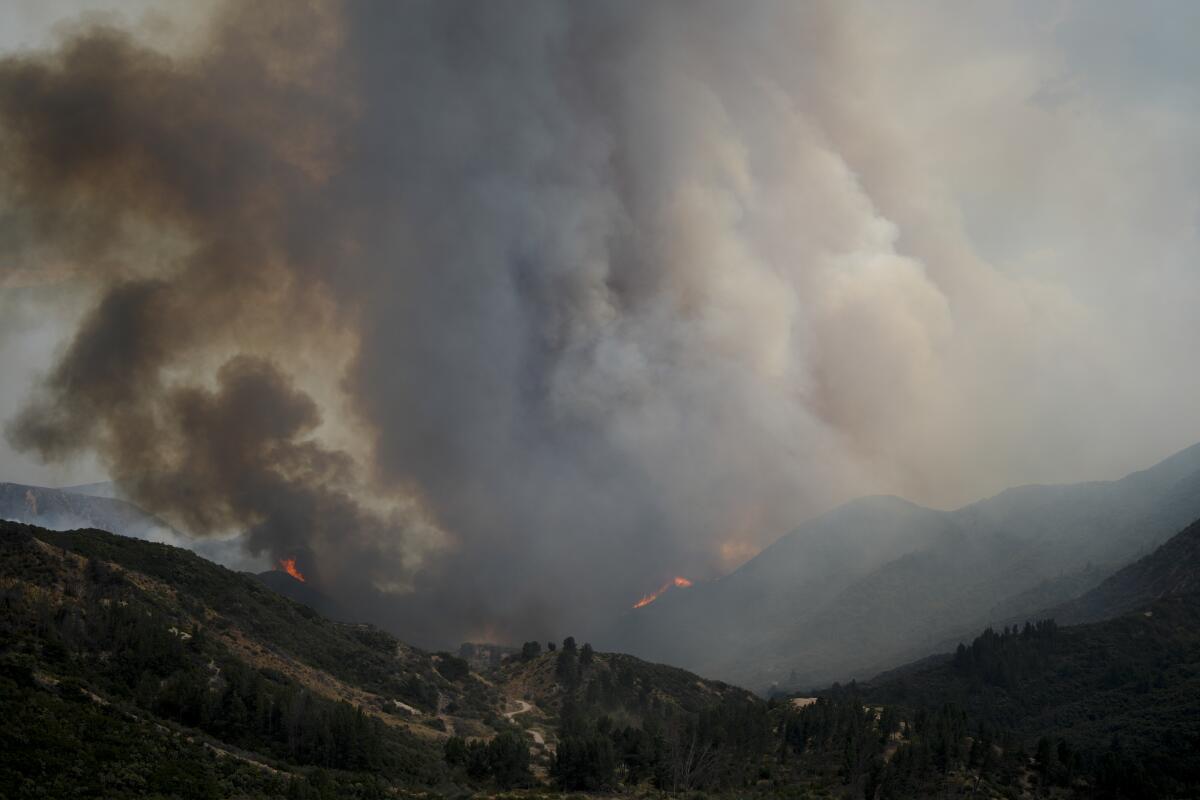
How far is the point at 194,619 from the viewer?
75812 millimetres

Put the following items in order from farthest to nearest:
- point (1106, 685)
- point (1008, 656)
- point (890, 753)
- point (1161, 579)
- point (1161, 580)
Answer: point (1161, 579) → point (1161, 580) → point (1008, 656) → point (1106, 685) → point (890, 753)

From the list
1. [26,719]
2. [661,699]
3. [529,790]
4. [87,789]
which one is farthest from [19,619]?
[661,699]

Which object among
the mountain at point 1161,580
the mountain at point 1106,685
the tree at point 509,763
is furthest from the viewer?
the mountain at point 1161,580

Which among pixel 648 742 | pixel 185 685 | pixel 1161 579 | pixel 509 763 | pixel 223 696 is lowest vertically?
pixel 509 763

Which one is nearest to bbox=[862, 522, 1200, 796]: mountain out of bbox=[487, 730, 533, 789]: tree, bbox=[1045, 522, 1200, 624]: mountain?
bbox=[1045, 522, 1200, 624]: mountain

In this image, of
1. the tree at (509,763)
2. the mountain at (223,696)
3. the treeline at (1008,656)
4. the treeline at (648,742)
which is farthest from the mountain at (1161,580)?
the tree at (509,763)

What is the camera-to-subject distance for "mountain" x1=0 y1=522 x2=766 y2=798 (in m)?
34.4

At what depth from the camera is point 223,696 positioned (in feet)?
178

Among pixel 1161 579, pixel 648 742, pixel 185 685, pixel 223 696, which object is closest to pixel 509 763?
pixel 648 742

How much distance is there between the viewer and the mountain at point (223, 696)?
34.4 metres

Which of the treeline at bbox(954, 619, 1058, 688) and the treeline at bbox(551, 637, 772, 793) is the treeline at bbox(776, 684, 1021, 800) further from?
the treeline at bbox(954, 619, 1058, 688)

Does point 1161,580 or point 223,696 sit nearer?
point 223,696

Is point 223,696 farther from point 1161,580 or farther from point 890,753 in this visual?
point 1161,580

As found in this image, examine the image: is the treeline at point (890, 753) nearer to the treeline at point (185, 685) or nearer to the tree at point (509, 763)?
the tree at point (509, 763)
